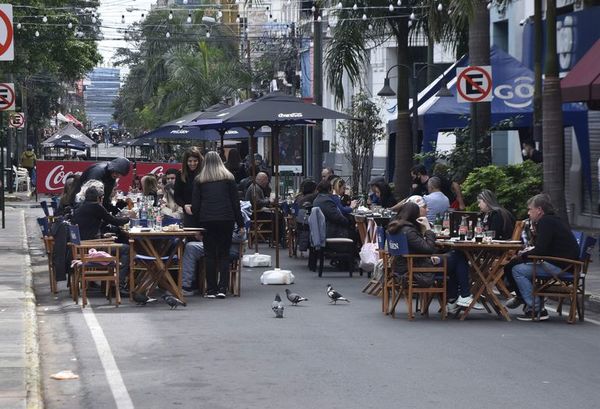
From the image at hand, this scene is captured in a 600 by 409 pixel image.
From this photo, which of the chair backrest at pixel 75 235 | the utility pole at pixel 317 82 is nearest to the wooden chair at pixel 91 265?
the chair backrest at pixel 75 235

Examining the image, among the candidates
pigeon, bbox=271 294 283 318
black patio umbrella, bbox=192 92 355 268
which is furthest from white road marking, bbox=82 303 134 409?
black patio umbrella, bbox=192 92 355 268

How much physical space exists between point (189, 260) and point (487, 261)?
14.5 feet

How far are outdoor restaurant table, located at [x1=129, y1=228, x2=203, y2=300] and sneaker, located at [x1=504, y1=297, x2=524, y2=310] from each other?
4075mm

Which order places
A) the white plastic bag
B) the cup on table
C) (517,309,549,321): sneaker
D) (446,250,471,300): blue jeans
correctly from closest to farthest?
(517,309,549,321): sneaker → (446,250,471,300): blue jeans → the cup on table → the white plastic bag

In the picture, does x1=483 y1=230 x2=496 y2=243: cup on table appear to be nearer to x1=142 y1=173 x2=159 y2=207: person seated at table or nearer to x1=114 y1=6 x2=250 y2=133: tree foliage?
x1=142 y1=173 x2=159 y2=207: person seated at table

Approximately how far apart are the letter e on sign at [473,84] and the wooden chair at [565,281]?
23.2 ft

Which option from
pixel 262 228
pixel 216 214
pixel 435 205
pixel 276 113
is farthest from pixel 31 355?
pixel 262 228

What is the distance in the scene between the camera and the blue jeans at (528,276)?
1512 cm

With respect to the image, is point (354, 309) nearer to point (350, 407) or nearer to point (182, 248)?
point (182, 248)

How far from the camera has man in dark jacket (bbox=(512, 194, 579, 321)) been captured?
595 inches

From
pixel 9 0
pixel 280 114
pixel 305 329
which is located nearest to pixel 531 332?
pixel 305 329

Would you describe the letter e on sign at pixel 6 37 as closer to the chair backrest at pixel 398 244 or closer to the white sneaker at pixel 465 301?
the chair backrest at pixel 398 244

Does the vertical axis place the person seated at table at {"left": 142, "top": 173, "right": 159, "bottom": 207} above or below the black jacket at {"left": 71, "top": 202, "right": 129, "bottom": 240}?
above

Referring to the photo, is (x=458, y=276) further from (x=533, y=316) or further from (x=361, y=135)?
(x=361, y=135)
